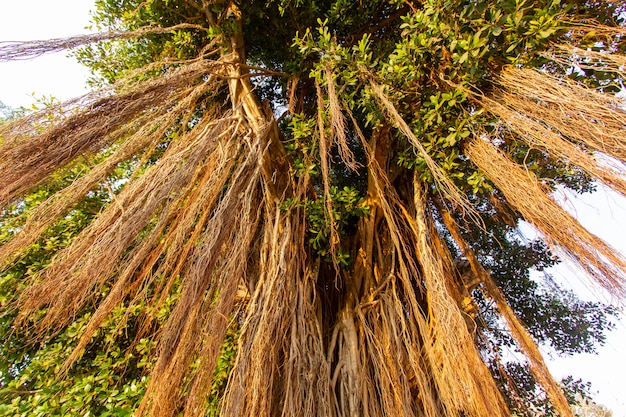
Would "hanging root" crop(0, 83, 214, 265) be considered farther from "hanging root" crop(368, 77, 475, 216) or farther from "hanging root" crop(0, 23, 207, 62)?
"hanging root" crop(368, 77, 475, 216)

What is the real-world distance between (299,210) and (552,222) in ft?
4.42

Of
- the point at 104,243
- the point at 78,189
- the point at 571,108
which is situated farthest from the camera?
the point at 78,189

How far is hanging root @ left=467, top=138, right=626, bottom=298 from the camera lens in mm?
1172

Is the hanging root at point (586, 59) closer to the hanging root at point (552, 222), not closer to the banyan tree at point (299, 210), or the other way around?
the banyan tree at point (299, 210)

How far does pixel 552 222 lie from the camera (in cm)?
130

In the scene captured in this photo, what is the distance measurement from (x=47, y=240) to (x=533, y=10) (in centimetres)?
323

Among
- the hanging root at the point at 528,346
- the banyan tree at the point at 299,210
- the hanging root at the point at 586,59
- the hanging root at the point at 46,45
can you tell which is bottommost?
the hanging root at the point at 528,346

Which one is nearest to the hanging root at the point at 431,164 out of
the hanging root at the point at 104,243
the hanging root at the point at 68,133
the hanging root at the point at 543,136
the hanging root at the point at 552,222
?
the hanging root at the point at 552,222

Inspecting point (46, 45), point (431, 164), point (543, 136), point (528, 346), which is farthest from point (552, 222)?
point (46, 45)

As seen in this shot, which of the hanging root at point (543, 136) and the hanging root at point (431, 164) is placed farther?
the hanging root at point (431, 164)

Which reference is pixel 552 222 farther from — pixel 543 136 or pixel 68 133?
pixel 68 133

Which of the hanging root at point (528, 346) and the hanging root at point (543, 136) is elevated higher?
the hanging root at point (543, 136)

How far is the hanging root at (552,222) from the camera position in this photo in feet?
3.84

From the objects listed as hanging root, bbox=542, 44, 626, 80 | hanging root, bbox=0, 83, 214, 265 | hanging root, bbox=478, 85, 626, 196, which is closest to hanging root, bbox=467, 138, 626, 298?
hanging root, bbox=478, 85, 626, 196
